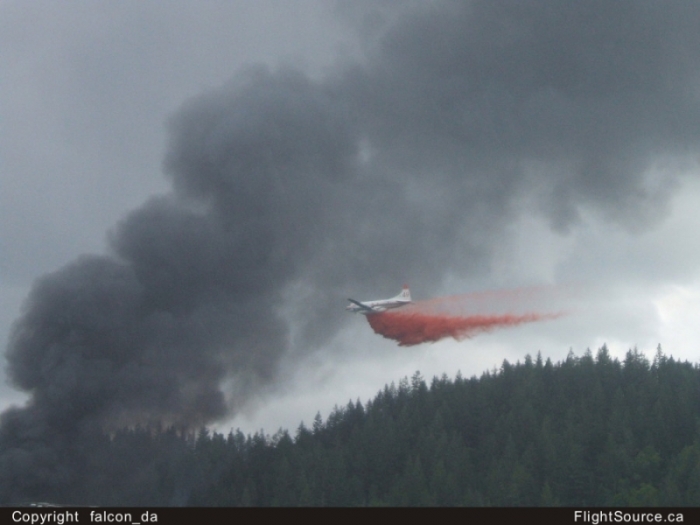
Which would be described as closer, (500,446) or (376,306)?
(376,306)

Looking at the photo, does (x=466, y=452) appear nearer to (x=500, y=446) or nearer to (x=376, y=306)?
(x=500, y=446)

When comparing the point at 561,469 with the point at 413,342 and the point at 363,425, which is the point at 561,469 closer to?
the point at 413,342

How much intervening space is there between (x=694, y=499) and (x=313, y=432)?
52.2 meters

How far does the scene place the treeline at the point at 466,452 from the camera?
103 m

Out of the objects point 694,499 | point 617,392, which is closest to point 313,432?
point 617,392

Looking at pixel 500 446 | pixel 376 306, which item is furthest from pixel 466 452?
pixel 376 306

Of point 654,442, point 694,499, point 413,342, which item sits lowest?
point 694,499

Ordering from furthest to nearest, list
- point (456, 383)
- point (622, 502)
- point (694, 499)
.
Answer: point (456, 383) < point (622, 502) < point (694, 499)

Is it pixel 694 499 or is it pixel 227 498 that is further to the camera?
pixel 227 498

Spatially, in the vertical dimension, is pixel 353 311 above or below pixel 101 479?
above

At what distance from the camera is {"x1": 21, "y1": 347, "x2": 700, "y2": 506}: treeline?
10319 cm

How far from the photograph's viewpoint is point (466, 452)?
114 meters

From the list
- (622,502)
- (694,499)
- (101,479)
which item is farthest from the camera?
(101,479)

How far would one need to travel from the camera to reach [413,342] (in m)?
95.7
